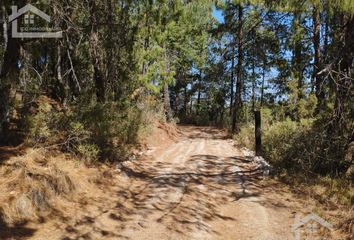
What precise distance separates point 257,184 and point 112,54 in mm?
4720

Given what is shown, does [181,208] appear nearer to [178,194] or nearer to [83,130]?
[178,194]

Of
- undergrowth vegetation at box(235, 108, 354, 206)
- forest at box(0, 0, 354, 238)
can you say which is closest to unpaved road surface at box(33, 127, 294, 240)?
undergrowth vegetation at box(235, 108, 354, 206)

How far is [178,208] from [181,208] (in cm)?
5

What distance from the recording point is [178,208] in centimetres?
543

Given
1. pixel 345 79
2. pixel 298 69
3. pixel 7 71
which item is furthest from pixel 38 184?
pixel 298 69

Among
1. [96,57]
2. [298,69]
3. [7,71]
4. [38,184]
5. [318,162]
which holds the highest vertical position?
[298,69]

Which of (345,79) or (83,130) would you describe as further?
(83,130)

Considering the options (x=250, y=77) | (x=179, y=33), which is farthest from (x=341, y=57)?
(x=250, y=77)

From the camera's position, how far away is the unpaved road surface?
4.53 metres

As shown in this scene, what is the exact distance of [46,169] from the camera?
5.53 meters

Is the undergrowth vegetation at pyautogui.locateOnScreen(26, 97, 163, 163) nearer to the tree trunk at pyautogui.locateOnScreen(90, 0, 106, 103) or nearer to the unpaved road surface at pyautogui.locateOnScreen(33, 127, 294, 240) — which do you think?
Result: the tree trunk at pyautogui.locateOnScreen(90, 0, 106, 103)

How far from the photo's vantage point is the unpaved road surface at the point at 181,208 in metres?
4.53

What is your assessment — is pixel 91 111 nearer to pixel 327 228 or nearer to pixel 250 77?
pixel 327 228

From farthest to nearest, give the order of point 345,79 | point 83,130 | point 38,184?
point 83,130
point 345,79
point 38,184
